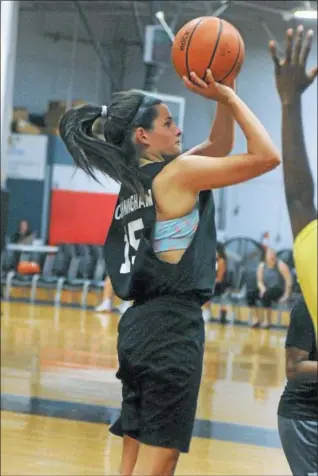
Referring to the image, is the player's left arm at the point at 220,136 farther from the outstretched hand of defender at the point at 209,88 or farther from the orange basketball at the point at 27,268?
the orange basketball at the point at 27,268

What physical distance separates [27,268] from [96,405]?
31.5ft

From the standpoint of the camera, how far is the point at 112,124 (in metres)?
3.17

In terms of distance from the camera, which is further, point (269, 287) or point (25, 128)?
point (25, 128)

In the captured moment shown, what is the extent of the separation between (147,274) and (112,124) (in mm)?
560

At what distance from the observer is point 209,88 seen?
8.98 feet

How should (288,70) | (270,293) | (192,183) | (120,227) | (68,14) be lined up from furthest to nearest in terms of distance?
(68,14), (270,293), (120,227), (192,183), (288,70)

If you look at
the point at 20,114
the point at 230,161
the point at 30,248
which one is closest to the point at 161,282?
the point at 230,161

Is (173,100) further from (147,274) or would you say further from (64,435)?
(147,274)

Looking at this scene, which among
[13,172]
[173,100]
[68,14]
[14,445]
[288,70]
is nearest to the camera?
[288,70]

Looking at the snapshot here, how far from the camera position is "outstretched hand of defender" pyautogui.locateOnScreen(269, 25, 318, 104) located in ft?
5.54

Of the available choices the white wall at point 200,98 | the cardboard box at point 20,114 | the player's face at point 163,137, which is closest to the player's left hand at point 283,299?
the white wall at point 200,98

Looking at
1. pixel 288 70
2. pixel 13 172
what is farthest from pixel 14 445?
pixel 13 172

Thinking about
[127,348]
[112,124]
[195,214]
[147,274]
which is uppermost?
[112,124]

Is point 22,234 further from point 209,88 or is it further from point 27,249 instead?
point 209,88
